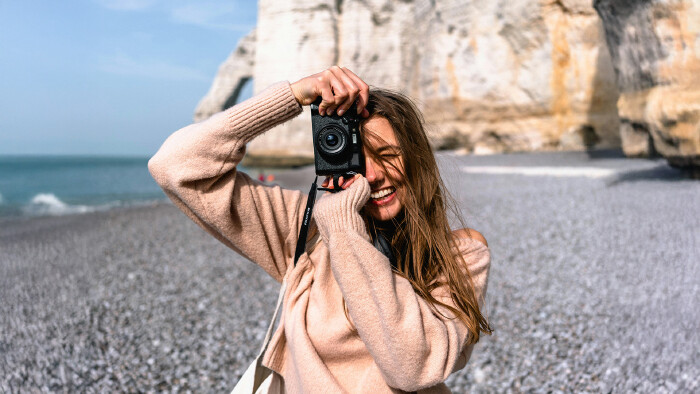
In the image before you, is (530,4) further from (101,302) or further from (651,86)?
(101,302)

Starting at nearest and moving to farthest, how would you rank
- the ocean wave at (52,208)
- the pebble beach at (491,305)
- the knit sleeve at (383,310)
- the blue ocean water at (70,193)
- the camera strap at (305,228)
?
the knit sleeve at (383,310) < the camera strap at (305,228) < the pebble beach at (491,305) < the ocean wave at (52,208) < the blue ocean water at (70,193)

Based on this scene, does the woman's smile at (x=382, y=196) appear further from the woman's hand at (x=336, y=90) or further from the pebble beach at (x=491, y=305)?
the pebble beach at (x=491, y=305)

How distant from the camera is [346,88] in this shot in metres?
1.02

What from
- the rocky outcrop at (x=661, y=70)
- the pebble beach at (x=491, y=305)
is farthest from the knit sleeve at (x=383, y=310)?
the rocky outcrop at (x=661, y=70)

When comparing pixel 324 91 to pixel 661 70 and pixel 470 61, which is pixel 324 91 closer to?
pixel 661 70

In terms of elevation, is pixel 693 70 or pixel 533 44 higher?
pixel 533 44

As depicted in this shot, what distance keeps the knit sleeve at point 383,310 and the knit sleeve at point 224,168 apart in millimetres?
249

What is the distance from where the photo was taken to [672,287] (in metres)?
3.67

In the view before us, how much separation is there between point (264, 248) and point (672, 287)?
3596 millimetres

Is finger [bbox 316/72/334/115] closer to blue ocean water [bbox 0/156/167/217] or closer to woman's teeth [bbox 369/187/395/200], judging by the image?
woman's teeth [bbox 369/187/395/200]

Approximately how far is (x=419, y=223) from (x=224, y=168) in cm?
45

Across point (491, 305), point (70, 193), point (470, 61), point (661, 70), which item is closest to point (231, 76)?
point (70, 193)

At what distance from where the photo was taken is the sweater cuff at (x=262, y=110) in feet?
3.58

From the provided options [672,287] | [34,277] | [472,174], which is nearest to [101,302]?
[34,277]
